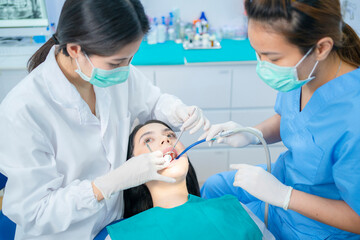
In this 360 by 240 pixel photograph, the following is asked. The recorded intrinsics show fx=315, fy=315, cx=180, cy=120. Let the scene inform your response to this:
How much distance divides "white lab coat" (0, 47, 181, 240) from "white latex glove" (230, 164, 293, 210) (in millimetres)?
577

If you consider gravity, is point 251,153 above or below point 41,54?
below

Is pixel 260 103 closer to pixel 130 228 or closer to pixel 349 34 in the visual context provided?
pixel 349 34

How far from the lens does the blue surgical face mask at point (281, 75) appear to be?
1.08 meters

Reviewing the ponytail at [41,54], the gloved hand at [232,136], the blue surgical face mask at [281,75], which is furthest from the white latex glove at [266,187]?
the ponytail at [41,54]

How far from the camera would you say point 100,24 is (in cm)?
100

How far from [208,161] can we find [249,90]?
716mm

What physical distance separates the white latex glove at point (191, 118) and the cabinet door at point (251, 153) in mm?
1257

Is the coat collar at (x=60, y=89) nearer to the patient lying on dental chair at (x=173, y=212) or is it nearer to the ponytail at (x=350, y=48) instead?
the patient lying on dental chair at (x=173, y=212)

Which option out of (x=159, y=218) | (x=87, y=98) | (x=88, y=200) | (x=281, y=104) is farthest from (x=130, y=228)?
(x=281, y=104)

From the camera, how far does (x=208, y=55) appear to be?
8.48 ft

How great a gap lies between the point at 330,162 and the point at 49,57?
1118 mm

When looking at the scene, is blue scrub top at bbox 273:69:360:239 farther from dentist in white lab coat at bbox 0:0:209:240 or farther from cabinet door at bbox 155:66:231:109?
cabinet door at bbox 155:66:231:109

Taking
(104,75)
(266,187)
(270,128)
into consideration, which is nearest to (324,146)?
(266,187)

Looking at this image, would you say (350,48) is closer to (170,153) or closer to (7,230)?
(170,153)
